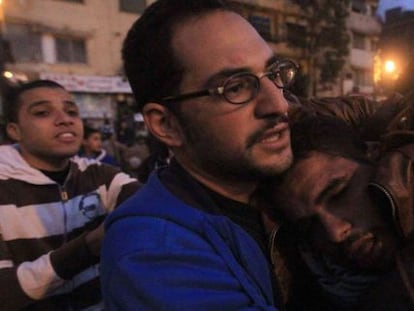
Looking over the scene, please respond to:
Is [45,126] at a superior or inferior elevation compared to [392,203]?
superior

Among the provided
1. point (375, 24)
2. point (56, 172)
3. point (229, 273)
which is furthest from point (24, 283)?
point (375, 24)

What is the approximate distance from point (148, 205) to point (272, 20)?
24065 millimetres

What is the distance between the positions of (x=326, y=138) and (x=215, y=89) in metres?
0.36

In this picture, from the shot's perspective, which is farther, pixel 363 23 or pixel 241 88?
pixel 363 23

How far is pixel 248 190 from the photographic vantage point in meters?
1.26

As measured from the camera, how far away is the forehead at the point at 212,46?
46.1 inches

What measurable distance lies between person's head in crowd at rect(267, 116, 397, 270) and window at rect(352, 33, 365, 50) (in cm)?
2871

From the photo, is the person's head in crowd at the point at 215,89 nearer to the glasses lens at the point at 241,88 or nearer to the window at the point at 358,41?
the glasses lens at the point at 241,88

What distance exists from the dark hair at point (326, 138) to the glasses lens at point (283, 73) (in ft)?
0.46

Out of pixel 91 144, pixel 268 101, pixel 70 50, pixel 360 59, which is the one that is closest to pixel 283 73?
pixel 268 101

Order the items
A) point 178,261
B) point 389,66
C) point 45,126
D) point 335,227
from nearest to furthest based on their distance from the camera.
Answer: point 178,261
point 335,227
point 45,126
point 389,66

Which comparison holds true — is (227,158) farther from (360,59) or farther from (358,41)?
(358,41)

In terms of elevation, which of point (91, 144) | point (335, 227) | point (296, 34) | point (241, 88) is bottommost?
point (91, 144)

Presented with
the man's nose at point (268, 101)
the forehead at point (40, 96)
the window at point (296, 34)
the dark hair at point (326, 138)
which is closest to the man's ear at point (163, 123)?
the man's nose at point (268, 101)
